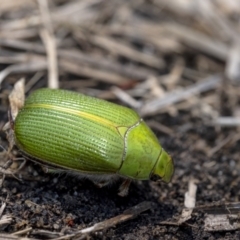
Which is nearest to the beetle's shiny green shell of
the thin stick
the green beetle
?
the green beetle

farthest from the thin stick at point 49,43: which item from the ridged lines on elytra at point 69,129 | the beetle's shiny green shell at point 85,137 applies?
the ridged lines on elytra at point 69,129

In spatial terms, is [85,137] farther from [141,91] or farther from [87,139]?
[141,91]

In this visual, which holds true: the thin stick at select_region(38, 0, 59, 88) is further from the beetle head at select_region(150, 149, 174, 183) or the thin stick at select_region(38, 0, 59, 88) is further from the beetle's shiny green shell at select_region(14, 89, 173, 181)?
the beetle head at select_region(150, 149, 174, 183)

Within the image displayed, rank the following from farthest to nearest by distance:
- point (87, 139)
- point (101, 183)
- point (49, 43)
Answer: point (49, 43)
point (101, 183)
point (87, 139)

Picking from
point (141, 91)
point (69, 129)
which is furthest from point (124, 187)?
point (141, 91)

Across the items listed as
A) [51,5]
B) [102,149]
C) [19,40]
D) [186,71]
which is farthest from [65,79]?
[102,149]
